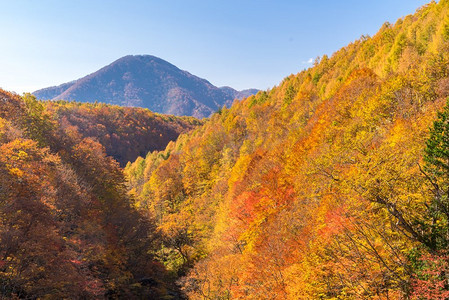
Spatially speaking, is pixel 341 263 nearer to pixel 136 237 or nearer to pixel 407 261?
pixel 407 261

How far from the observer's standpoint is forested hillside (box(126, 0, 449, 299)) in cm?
1638

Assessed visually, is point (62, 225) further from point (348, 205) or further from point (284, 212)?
point (348, 205)

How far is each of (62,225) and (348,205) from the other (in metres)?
32.4

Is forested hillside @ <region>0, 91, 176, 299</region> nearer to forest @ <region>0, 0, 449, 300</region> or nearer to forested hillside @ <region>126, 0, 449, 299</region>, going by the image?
forest @ <region>0, 0, 449, 300</region>

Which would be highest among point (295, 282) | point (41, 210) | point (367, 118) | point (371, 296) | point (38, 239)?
point (367, 118)

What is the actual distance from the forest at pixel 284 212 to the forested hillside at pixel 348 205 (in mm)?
155

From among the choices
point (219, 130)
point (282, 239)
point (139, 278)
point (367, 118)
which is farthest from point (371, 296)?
point (219, 130)

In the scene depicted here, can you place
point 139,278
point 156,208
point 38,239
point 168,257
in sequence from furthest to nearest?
point 156,208
point 168,257
point 139,278
point 38,239

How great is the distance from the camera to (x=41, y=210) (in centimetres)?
2581

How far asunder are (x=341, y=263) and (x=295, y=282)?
4.87 meters

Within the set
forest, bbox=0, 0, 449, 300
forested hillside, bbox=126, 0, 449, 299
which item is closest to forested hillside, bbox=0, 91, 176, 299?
forest, bbox=0, 0, 449, 300

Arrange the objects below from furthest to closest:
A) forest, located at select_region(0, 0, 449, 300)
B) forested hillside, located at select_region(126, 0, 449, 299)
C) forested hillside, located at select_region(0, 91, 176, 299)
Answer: forested hillside, located at select_region(0, 91, 176, 299) → forest, located at select_region(0, 0, 449, 300) → forested hillside, located at select_region(126, 0, 449, 299)

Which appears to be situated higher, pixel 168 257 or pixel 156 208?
pixel 156 208

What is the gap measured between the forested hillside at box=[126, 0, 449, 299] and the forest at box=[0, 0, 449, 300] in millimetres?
155
